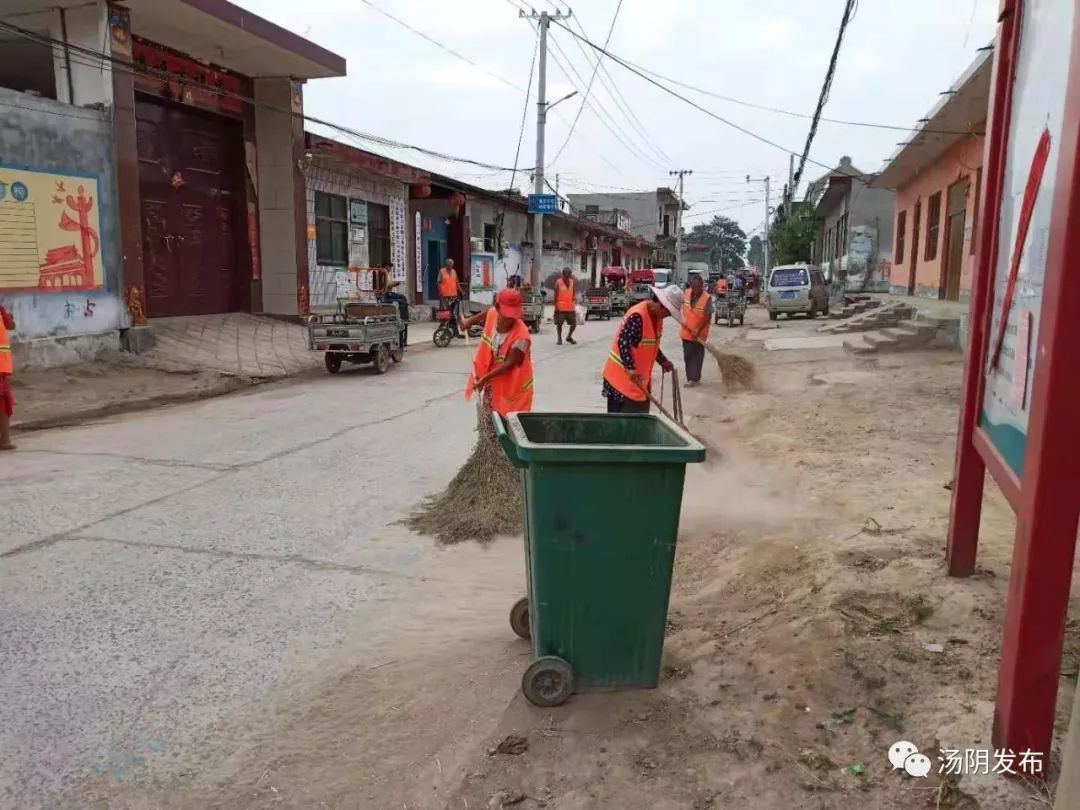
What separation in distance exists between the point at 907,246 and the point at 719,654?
26440mm

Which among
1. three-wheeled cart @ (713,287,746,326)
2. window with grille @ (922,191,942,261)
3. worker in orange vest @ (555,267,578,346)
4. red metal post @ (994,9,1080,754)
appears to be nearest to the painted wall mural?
worker in orange vest @ (555,267,578,346)

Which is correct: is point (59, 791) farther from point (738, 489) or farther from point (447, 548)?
point (738, 489)

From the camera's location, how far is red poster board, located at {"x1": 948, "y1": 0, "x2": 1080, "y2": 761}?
216 cm

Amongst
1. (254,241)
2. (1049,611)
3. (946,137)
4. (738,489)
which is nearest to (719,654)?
(1049,611)

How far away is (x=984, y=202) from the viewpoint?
3.51 m

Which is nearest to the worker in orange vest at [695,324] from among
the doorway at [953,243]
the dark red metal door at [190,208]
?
the dark red metal door at [190,208]

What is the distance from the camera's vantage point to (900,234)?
28828mm

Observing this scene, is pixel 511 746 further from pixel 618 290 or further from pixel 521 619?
pixel 618 290

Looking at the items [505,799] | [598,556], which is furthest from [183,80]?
[505,799]

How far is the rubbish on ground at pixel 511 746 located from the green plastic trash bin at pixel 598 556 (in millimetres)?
190

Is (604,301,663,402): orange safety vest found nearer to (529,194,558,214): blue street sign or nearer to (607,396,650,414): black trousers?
(607,396,650,414): black trousers

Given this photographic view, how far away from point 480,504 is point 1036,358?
12.7 feet

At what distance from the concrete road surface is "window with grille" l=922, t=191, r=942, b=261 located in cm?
1870

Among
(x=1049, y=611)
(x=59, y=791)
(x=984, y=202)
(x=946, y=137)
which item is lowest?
(x=59, y=791)
